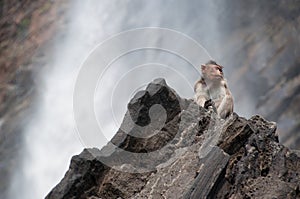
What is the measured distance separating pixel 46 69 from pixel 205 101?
40.3 metres

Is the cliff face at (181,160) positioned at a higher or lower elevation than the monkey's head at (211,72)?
lower

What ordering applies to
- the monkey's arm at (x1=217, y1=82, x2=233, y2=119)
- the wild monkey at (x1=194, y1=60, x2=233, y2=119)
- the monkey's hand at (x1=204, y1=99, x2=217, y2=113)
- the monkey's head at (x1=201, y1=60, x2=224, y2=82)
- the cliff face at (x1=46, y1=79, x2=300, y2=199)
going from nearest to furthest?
the cliff face at (x1=46, y1=79, x2=300, y2=199) → the monkey's hand at (x1=204, y1=99, x2=217, y2=113) → the monkey's arm at (x1=217, y1=82, x2=233, y2=119) → the wild monkey at (x1=194, y1=60, x2=233, y2=119) → the monkey's head at (x1=201, y1=60, x2=224, y2=82)

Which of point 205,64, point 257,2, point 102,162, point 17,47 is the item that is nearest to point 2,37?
point 17,47

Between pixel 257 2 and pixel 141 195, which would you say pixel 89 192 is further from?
pixel 257 2

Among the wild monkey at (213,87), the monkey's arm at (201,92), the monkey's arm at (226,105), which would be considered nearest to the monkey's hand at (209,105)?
the monkey's arm at (226,105)

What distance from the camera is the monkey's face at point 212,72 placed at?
20953 mm

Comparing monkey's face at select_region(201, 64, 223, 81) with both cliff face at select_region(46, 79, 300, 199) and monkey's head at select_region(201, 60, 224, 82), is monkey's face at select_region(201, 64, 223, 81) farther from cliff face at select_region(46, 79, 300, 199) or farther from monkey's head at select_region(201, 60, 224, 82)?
cliff face at select_region(46, 79, 300, 199)

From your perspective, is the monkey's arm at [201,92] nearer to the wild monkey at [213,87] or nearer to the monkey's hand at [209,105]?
the wild monkey at [213,87]

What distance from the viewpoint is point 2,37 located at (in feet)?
192

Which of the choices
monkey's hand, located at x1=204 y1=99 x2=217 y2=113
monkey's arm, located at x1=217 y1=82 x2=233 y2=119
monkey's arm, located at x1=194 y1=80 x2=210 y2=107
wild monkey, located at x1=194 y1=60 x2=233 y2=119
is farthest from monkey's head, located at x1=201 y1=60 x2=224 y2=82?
monkey's hand, located at x1=204 y1=99 x2=217 y2=113

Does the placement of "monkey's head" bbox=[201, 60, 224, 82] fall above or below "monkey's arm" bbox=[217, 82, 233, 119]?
above

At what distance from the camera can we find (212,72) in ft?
69.1

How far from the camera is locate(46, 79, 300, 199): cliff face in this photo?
48.9ft

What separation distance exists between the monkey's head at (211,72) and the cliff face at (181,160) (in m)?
3.47
